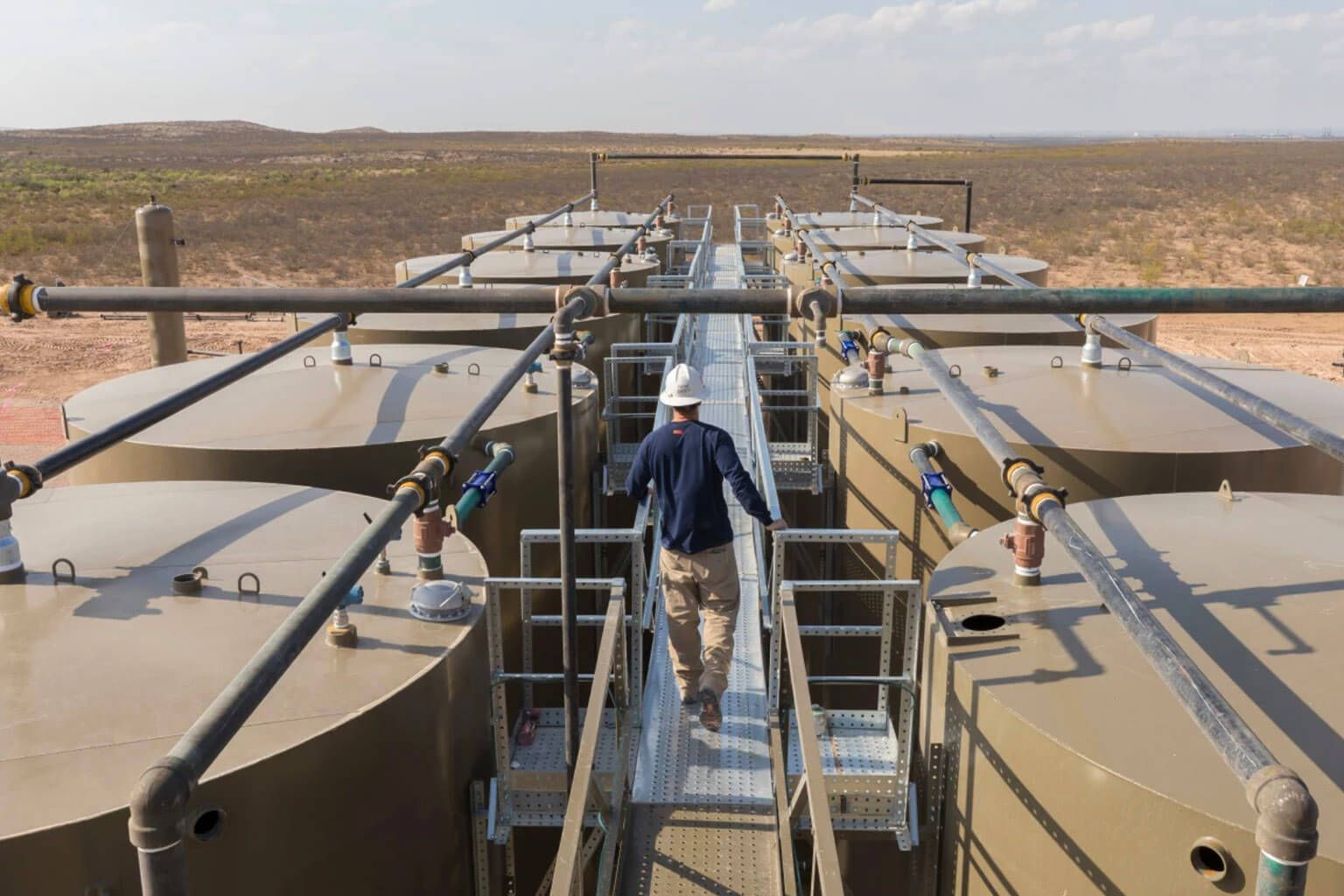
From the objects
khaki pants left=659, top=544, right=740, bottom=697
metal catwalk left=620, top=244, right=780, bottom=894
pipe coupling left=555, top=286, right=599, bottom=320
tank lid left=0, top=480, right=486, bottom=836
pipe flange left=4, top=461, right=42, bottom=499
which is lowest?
metal catwalk left=620, top=244, right=780, bottom=894

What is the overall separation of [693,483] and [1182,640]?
2617 millimetres

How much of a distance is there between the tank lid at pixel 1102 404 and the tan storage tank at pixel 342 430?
2.69 meters

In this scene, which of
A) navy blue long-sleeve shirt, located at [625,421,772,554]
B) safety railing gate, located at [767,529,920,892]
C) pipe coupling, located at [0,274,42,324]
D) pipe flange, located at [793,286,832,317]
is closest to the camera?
pipe flange, located at [793,286,832,317]

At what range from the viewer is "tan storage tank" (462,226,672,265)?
772 inches

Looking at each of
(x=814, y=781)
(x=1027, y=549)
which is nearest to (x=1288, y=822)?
(x=814, y=781)

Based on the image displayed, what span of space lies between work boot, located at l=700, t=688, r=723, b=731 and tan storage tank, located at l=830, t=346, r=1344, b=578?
90.0 inches

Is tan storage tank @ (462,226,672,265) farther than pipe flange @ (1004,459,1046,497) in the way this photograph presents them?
Yes

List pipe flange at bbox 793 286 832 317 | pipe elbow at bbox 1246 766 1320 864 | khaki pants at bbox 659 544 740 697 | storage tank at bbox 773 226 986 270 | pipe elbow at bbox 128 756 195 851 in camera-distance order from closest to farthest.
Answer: pipe elbow at bbox 1246 766 1320 864, pipe elbow at bbox 128 756 195 851, pipe flange at bbox 793 286 832 317, khaki pants at bbox 659 544 740 697, storage tank at bbox 773 226 986 270

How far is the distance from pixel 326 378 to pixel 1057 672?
6.26 metres

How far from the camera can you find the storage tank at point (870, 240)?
19.3 metres

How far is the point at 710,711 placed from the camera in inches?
259

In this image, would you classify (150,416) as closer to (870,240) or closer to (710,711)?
(710,711)

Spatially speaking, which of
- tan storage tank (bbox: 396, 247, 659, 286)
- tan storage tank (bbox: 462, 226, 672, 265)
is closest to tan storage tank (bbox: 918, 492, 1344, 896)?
tan storage tank (bbox: 396, 247, 659, 286)

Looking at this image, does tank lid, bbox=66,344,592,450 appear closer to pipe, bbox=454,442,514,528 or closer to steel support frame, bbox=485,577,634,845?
pipe, bbox=454,442,514,528
